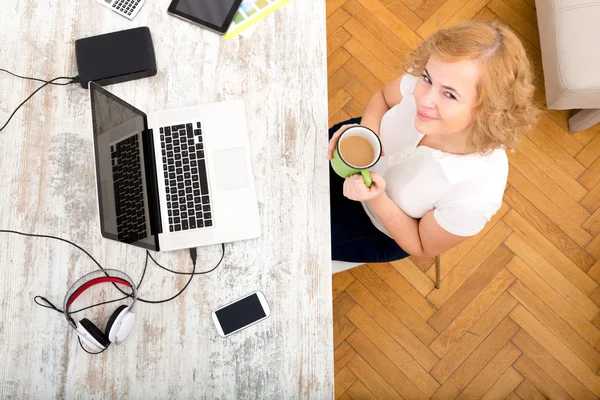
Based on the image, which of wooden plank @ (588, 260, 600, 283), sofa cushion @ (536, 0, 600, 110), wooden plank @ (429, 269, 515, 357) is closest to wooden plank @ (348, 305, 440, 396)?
wooden plank @ (429, 269, 515, 357)

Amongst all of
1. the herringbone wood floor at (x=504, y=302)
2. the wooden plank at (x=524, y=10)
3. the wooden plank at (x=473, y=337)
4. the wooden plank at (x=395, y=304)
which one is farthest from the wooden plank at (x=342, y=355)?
the wooden plank at (x=524, y=10)

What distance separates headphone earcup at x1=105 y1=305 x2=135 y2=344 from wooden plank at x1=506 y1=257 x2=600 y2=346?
1.57 meters

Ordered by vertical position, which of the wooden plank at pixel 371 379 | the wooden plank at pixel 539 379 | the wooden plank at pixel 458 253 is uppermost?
the wooden plank at pixel 458 253

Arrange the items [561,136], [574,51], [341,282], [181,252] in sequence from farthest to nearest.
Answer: [561,136]
[341,282]
[574,51]
[181,252]

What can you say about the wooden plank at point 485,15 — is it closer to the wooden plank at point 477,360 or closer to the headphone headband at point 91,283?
the wooden plank at point 477,360

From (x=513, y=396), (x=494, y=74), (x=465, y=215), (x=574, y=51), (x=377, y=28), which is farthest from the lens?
(x=377, y=28)

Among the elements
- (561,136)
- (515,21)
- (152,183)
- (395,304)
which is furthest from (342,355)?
(515,21)

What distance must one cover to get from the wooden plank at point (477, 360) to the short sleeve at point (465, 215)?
39.8 inches

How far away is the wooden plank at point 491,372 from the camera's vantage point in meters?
1.89

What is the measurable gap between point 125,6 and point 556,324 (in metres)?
1.99

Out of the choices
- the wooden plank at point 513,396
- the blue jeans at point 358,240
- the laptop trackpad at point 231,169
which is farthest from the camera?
Answer: the wooden plank at point 513,396

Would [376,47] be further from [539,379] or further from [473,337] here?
[539,379]

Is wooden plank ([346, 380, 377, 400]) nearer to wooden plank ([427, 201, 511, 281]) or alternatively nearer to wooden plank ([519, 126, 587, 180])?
wooden plank ([427, 201, 511, 281])

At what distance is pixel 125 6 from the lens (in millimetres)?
1287
